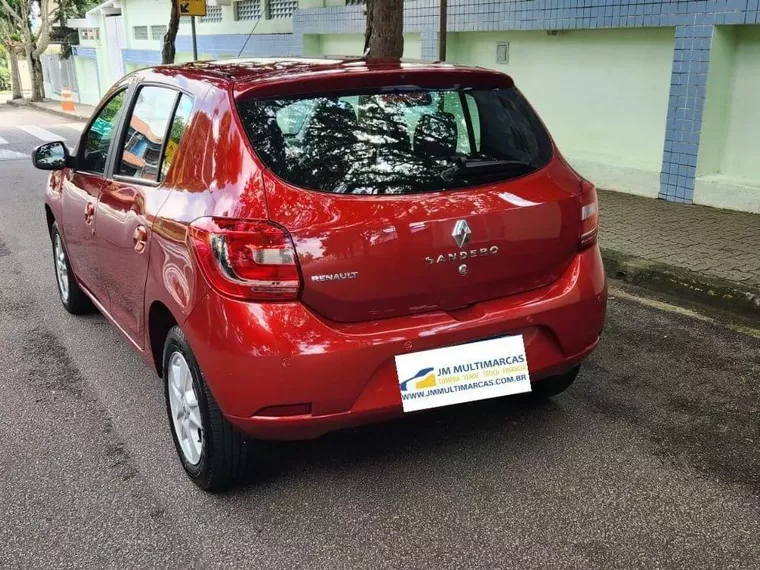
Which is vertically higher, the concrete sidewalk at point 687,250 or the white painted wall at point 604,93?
the white painted wall at point 604,93

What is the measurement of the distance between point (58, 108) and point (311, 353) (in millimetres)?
29232

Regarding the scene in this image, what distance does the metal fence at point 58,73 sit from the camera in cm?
3256

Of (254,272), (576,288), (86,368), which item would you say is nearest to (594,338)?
(576,288)

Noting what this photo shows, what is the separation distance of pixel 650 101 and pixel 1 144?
14966mm

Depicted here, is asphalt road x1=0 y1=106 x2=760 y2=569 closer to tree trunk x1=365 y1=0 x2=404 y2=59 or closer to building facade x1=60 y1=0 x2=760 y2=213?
building facade x1=60 y1=0 x2=760 y2=213

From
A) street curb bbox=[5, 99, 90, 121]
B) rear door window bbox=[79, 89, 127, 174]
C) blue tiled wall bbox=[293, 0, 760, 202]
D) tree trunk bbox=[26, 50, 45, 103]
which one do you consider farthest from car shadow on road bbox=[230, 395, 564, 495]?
tree trunk bbox=[26, 50, 45, 103]

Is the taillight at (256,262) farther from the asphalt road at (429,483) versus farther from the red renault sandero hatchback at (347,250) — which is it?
the asphalt road at (429,483)

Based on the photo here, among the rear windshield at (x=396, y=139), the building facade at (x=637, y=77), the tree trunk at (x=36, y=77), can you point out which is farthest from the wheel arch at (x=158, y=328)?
the tree trunk at (x=36, y=77)

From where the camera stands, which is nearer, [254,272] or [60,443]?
[254,272]

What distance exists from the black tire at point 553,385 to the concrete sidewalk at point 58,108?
820 inches

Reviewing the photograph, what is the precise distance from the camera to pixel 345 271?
8.69 feet

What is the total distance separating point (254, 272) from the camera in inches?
103

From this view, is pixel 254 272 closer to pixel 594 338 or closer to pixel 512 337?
pixel 512 337

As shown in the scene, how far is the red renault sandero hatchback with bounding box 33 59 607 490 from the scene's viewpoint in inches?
104
